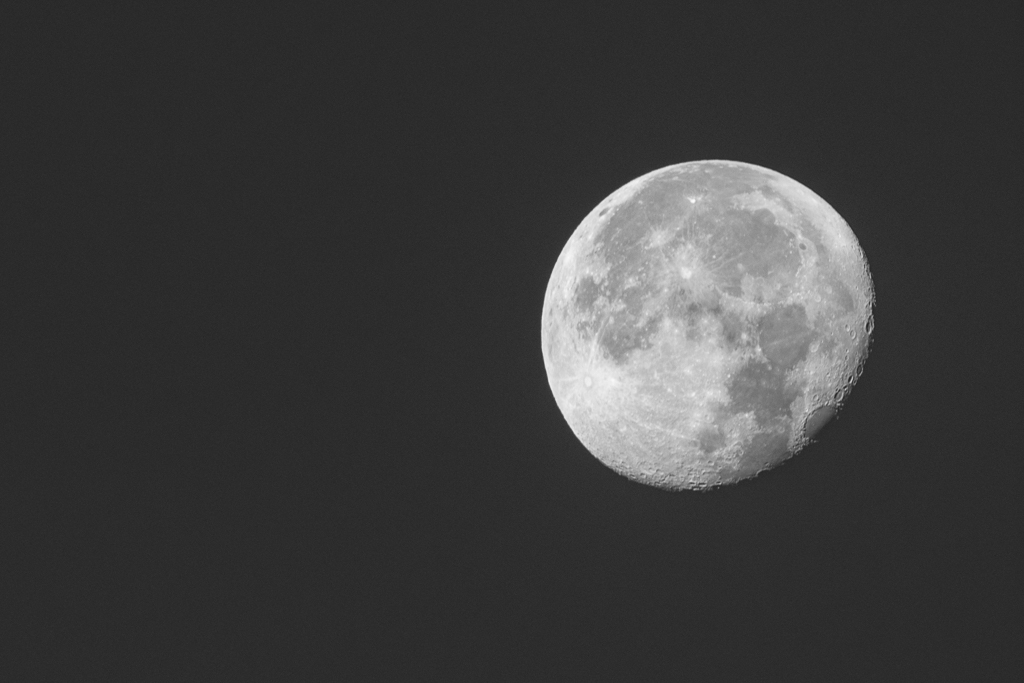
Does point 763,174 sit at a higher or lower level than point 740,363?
higher

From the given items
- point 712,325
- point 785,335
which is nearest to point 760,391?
point 785,335

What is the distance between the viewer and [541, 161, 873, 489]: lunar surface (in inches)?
177

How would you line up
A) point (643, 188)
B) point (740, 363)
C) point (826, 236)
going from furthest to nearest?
point (643, 188), point (826, 236), point (740, 363)

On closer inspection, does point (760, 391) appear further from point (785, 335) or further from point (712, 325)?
point (712, 325)

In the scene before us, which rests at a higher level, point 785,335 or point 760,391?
point 785,335

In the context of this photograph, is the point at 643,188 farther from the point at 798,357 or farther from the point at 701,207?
the point at 798,357

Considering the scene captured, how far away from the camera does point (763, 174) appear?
5074mm

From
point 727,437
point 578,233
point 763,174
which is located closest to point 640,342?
point 727,437

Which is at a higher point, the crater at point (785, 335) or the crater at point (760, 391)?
the crater at point (785, 335)

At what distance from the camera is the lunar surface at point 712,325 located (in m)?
4.48

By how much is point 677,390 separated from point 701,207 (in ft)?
3.47

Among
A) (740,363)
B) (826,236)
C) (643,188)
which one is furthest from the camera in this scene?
(643,188)

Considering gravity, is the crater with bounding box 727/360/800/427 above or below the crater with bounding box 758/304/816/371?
below

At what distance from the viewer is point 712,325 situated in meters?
4.45
